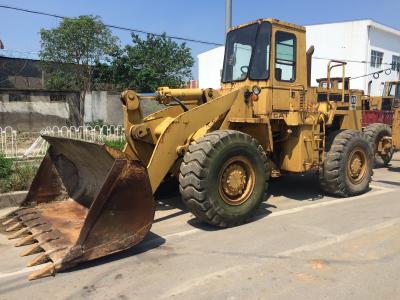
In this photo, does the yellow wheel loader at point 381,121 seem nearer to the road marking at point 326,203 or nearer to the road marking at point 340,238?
the road marking at point 326,203

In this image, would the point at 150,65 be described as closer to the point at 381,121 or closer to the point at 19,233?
the point at 381,121

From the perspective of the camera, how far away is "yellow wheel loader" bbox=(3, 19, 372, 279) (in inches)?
181

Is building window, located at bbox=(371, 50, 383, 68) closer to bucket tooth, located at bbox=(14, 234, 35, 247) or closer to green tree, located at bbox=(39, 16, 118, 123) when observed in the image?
green tree, located at bbox=(39, 16, 118, 123)

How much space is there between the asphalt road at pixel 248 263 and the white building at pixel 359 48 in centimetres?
2814

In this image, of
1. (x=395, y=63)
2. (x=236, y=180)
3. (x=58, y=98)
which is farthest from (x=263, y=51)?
(x=395, y=63)

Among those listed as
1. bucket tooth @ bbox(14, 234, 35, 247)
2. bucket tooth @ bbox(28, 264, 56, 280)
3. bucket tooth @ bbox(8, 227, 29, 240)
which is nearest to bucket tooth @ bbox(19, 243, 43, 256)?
bucket tooth @ bbox(14, 234, 35, 247)

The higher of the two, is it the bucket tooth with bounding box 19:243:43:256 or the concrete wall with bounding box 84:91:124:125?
the concrete wall with bounding box 84:91:124:125

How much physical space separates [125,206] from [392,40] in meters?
38.1

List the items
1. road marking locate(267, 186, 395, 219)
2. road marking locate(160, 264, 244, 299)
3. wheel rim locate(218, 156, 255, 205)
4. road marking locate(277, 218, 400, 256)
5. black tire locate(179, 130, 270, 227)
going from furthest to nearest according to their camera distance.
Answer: road marking locate(267, 186, 395, 219)
wheel rim locate(218, 156, 255, 205)
black tire locate(179, 130, 270, 227)
road marking locate(277, 218, 400, 256)
road marking locate(160, 264, 244, 299)

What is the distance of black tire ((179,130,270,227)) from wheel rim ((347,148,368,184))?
93.1 inches

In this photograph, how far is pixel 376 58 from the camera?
35.5 metres

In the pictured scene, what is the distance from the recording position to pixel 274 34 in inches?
271

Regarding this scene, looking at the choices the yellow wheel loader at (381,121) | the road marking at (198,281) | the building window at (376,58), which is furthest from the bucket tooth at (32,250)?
the building window at (376,58)

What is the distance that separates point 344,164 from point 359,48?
1171 inches
